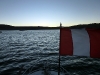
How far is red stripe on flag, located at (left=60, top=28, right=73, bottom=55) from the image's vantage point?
19.9 ft

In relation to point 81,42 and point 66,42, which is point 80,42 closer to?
point 81,42

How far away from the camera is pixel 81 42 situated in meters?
5.99

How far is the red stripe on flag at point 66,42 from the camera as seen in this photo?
6070 mm

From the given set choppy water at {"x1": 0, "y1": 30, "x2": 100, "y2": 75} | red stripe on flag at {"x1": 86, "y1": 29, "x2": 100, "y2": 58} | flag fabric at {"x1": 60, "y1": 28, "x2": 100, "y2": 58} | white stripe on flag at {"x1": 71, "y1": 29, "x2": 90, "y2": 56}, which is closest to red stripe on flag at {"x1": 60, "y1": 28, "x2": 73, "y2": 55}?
flag fabric at {"x1": 60, "y1": 28, "x2": 100, "y2": 58}

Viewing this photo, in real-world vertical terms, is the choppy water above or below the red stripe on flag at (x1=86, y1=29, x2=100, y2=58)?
below

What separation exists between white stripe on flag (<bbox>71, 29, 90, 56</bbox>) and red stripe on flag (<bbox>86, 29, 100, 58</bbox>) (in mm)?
171

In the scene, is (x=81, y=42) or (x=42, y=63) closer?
(x=81, y=42)

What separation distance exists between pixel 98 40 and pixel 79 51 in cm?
115

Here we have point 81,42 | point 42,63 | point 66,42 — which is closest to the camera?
point 81,42

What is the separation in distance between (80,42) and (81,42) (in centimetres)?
5

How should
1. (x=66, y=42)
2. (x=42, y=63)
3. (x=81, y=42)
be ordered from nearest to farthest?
(x=81, y=42) → (x=66, y=42) → (x=42, y=63)

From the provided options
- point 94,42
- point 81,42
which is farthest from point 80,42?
point 94,42

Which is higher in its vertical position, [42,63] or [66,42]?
[66,42]

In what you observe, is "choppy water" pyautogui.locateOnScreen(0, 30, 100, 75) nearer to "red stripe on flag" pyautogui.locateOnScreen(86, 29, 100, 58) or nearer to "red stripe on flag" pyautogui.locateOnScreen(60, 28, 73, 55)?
"red stripe on flag" pyautogui.locateOnScreen(60, 28, 73, 55)
